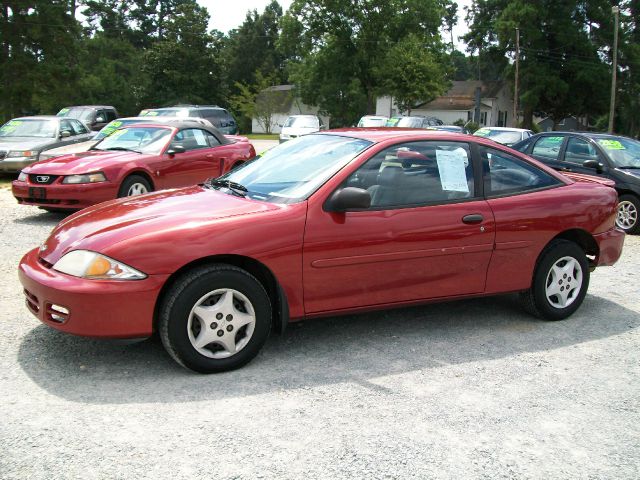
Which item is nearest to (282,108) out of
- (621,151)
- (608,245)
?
(621,151)

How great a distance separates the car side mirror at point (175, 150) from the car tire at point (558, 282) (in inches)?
249

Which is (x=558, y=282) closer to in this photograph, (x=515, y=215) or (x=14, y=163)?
(x=515, y=215)

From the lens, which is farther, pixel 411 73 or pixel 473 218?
pixel 411 73

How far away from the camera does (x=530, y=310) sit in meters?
5.25

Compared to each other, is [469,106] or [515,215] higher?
[469,106]

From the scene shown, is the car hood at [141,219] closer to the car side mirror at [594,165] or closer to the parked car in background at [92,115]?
the car side mirror at [594,165]

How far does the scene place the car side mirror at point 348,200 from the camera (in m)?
4.14

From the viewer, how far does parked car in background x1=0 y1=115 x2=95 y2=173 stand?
13188mm

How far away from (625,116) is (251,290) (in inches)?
2738

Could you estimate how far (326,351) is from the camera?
445 centimetres

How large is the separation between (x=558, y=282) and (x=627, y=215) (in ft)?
17.6

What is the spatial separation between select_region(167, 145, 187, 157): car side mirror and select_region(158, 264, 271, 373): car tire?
6279 mm

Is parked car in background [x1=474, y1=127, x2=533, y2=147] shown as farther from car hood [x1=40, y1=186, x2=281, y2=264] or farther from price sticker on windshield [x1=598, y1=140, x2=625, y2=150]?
car hood [x1=40, y1=186, x2=281, y2=264]

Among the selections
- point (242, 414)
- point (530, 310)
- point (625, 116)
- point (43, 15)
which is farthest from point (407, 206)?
point (625, 116)
